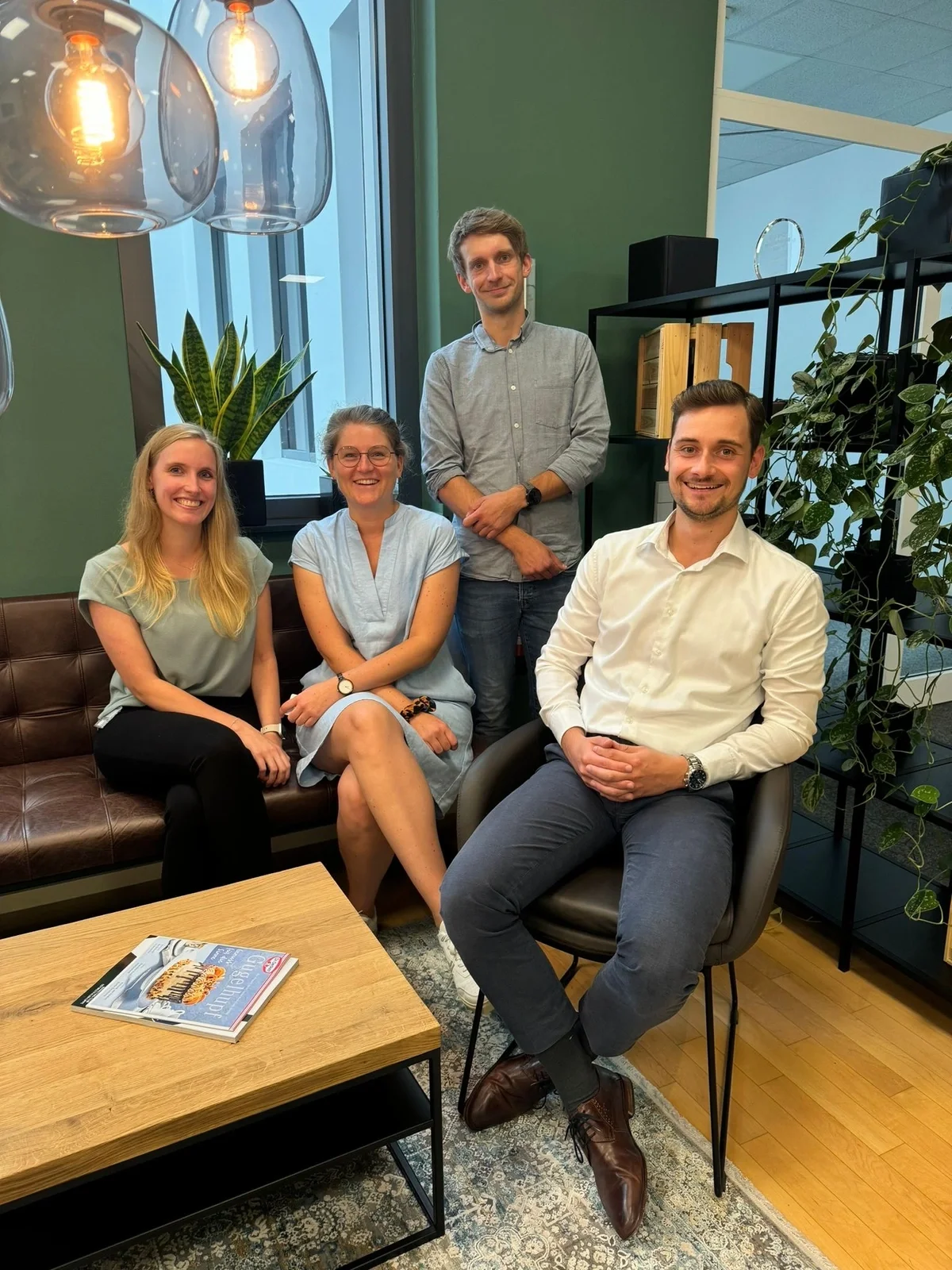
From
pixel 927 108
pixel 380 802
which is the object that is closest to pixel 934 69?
pixel 927 108

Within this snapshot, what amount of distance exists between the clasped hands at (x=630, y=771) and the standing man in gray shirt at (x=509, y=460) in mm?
808

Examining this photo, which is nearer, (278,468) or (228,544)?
(228,544)

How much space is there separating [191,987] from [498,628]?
1.42m

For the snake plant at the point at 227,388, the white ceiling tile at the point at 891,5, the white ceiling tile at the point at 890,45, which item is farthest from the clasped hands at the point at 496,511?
the white ceiling tile at the point at 890,45

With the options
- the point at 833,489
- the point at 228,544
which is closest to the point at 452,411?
the point at 228,544

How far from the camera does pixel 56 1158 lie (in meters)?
1.07

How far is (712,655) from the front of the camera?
1.71 metres

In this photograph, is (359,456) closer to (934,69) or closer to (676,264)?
(676,264)

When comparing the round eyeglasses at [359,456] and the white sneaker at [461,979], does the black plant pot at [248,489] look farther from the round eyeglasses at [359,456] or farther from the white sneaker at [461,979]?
the white sneaker at [461,979]

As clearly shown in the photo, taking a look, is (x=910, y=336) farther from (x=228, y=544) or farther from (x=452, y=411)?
(x=228, y=544)

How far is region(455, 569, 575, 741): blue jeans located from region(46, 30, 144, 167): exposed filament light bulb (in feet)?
5.95

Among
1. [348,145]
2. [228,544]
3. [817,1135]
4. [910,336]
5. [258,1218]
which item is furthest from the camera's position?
[348,145]

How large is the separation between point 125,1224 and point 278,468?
228cm

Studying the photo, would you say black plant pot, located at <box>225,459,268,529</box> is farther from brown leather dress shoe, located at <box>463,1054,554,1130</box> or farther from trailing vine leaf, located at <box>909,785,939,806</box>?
trailing vine leaf, located at <box>909,785,939,806</box>
